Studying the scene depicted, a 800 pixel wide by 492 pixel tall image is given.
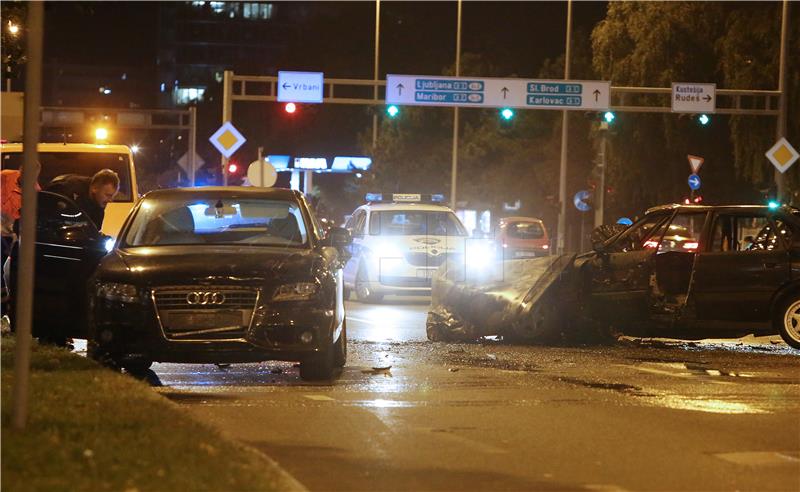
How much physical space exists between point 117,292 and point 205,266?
0.73 meters

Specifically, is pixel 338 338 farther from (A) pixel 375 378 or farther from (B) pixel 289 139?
(B) pixel 289 139

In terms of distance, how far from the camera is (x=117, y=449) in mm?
6203

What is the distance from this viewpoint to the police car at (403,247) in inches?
832

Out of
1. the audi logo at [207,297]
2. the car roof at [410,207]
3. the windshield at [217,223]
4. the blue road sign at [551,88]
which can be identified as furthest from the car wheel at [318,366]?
the blue road sign at [551,88]

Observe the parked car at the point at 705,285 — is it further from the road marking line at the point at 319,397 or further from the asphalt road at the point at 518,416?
the road marking line at the point at 319,397

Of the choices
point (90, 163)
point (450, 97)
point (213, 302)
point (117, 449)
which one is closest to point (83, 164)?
point (90, 163)

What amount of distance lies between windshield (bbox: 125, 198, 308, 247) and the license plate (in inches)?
44.3

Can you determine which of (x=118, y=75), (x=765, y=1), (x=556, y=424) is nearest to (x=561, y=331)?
(x=556, y=424)

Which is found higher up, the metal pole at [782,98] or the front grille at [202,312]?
the metal pole at [782,98]

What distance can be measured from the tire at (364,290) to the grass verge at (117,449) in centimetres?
1345

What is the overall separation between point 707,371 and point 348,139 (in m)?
77.0

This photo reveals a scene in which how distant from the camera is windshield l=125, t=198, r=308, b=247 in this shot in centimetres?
1080

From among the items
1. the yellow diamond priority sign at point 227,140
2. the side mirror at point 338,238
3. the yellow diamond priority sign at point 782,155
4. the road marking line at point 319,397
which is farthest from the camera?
the yellow diamond priority sign at point 227,140

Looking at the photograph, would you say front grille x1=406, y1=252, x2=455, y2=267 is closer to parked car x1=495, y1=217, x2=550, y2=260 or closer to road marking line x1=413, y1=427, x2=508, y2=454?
road marking line x1=413, y1=427, x2=508, y2=454
